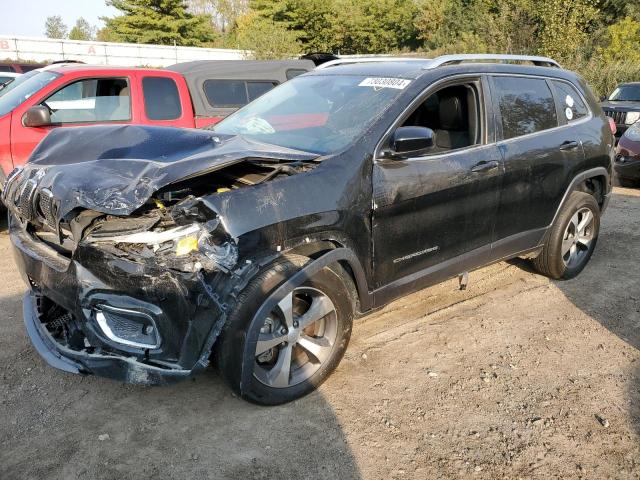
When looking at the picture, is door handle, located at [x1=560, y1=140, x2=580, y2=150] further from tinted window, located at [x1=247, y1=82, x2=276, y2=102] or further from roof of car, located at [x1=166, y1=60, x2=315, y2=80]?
roof of car, located at [x1=166, y1=60, x2=315, y2=80]

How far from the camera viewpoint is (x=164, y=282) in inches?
97.7

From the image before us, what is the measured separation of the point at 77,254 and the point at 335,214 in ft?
4.38

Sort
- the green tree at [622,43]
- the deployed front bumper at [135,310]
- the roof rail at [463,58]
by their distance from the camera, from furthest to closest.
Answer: the green tree at [622,43] → the roof rail at [463,58] → the deployed front bumper at [135,310]

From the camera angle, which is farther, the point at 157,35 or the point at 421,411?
the point at 157,35

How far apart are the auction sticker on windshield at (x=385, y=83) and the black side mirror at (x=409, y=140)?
1.32 feet

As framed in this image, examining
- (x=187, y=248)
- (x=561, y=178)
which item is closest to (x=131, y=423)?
(x=187, y=248)

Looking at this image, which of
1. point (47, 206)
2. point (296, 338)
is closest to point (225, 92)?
point (47, 206)

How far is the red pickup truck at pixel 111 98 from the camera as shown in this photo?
19.4ft

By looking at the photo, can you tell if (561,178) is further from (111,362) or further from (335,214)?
(111,362)

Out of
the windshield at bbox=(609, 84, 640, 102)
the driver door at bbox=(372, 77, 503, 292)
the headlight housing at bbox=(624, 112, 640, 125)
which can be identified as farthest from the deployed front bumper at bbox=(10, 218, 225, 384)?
the windshield at bbox=(609, 84, 640, 102)

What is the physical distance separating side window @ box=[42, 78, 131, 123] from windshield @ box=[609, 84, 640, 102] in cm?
1144

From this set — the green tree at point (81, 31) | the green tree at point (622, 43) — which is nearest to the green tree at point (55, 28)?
the green tree at point (81, 31)

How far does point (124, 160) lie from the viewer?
2812 millimetres

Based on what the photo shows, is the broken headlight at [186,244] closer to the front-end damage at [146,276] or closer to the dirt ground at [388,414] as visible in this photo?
the front-end damage at [146,276]
